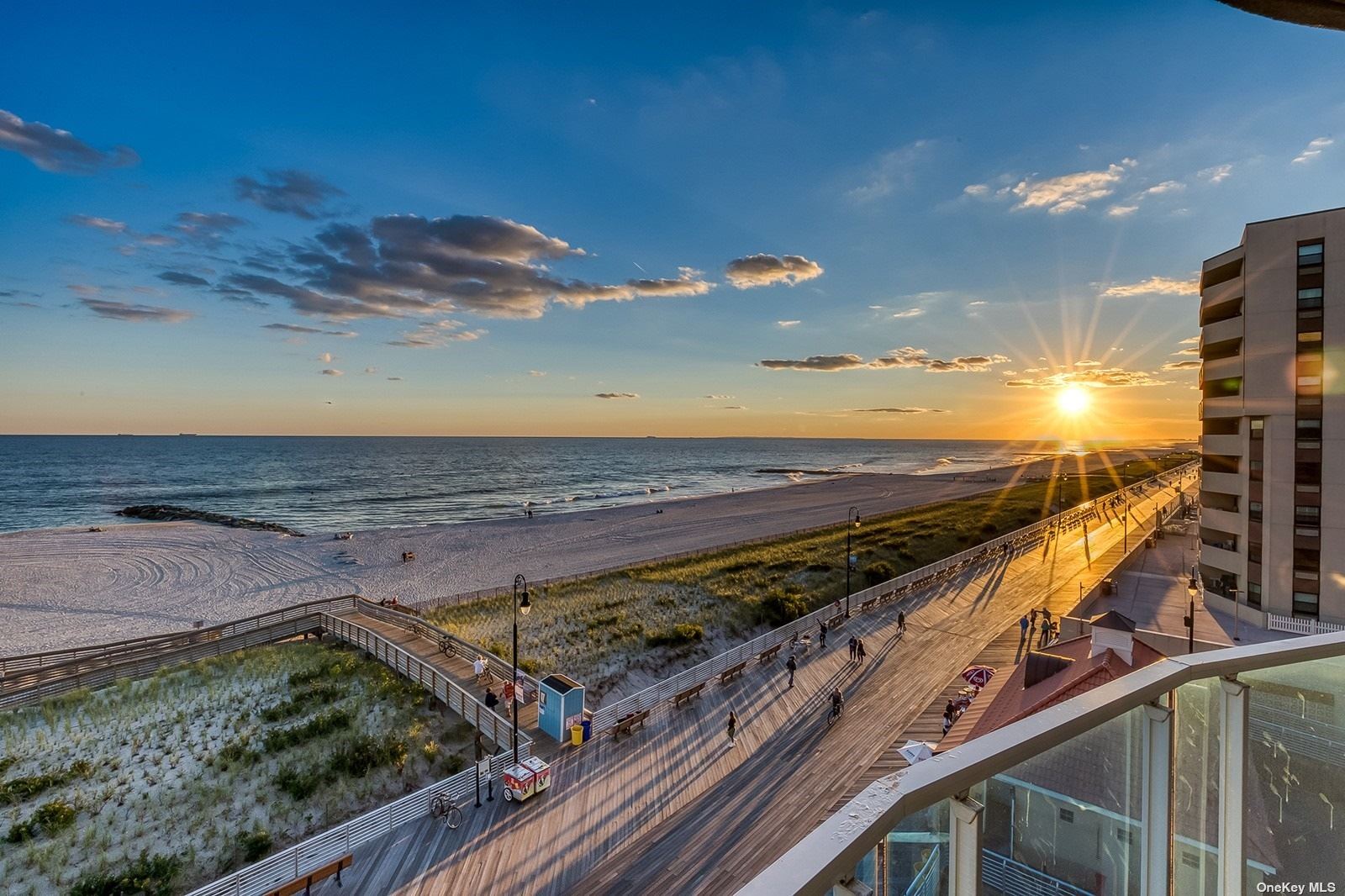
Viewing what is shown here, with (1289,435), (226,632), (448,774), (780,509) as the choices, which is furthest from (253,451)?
(1289,435)

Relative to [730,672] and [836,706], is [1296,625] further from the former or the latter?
[730,672]

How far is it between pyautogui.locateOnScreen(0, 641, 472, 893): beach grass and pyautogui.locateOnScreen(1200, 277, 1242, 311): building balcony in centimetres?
3050

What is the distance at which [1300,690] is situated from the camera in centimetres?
223

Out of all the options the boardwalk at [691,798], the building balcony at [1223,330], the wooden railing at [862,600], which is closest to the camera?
the boardwalk at [691,798]

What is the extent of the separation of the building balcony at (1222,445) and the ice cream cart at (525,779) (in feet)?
88.5

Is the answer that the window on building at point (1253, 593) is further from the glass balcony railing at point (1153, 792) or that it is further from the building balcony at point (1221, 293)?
the glass balcony railing at point (1153, 792)

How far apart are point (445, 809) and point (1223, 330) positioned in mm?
30550

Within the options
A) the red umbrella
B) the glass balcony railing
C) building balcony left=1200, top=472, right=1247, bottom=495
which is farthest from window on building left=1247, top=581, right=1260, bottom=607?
the glass balcony railing

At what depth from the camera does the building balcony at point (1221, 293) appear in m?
22.2

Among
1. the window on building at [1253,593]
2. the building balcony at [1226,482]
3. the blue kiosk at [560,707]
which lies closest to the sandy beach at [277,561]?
the blue kiosk at [560,707]

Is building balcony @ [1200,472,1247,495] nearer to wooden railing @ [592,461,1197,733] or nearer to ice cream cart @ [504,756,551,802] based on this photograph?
wooden railing @ [592,461,1197,733]

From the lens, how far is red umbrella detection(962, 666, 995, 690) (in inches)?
680

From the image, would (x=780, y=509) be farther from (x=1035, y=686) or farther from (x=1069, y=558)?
(x=1035, y=686)

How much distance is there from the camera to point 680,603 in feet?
87.5
